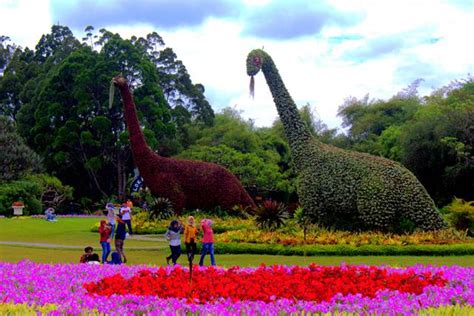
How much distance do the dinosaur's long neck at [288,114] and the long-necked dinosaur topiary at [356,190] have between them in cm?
3

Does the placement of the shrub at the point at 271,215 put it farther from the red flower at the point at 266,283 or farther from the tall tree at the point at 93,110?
the tall tree at the point at 93,110

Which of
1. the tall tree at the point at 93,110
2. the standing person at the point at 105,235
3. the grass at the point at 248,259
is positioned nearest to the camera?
the standing person at the point at 105,235

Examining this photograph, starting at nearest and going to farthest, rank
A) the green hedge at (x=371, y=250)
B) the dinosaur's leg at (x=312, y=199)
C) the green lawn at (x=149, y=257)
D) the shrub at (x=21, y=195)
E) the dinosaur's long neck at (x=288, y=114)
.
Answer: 1. the green lawn at (x=149, y=257)
2. the green hedge at (x=371, y=250)
3. the dinosaur's leg at (x=312, y=199)
4. the dinosaur's long neck at (x=288, y=114)
5. the shrub at (x=21, y=195)

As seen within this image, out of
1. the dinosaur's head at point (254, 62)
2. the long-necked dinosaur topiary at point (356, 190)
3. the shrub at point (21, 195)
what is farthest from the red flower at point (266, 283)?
the shrub at point (21, 195)

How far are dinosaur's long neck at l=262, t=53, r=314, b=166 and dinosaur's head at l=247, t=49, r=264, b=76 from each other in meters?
0.21

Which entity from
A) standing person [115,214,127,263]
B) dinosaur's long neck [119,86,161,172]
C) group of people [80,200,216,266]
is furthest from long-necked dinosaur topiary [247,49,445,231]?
standing person [115,214,127,263]

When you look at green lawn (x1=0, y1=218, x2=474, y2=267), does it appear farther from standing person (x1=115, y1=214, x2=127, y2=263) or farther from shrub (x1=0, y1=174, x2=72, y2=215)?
shrub (x1=0, y1=174, x2=72, y2=215)

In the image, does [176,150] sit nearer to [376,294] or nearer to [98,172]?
[98,172]

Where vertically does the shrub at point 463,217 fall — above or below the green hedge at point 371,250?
above

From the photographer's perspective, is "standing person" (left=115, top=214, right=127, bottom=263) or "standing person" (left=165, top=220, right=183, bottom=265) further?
"standing person" (left=115, top=214, right=127, bottom=263)

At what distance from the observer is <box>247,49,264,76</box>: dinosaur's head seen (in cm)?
1864

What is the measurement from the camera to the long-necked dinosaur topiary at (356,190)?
54.2 ft

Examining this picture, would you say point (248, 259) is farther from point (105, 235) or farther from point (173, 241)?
point (105, 235)

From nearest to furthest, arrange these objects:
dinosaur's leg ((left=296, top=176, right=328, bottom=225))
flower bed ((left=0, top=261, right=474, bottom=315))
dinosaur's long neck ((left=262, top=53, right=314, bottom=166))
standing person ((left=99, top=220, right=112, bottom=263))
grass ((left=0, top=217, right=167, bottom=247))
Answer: flower bed ((left=0, top=261, right=474, bottom=315))
standing person ((left=99, top=220, right=112, bottom=263))
dinosaur's leg ((left=296, top=176, right=328, bottom=225))
grass ((left=0, top=217, right=167, bottom=247))
dinosaur's long neck ((left=262, top=53, right=314, bottom=166))
